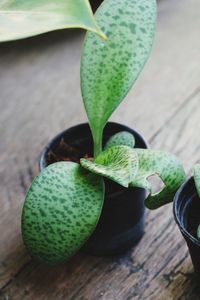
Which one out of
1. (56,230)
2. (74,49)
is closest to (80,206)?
(56,230)

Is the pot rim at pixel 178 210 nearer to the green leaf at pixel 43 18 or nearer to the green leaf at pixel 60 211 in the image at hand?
the green leaf at pixel 60 211

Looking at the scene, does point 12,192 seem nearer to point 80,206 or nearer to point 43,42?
point 80,206

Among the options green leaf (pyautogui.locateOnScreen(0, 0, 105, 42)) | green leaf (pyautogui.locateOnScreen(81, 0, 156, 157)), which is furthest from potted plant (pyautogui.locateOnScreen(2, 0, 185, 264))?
green leaf (pyautogui.locateOnScreen(0, 0, 105, 42))

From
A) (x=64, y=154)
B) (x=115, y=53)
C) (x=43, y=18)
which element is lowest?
(x=64, y=154)

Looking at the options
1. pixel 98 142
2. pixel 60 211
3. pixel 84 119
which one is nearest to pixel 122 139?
pixel 98 142

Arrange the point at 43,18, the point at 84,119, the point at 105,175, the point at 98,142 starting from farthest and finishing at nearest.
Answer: the point at 84,119 → the point at 98,142 → the point at 105,175 → the point at 43,18

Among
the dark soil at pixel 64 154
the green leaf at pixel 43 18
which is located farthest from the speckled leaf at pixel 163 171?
the green leaf at pixel 43 18

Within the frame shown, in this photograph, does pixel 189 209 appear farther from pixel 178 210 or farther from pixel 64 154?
pixel 64 154
